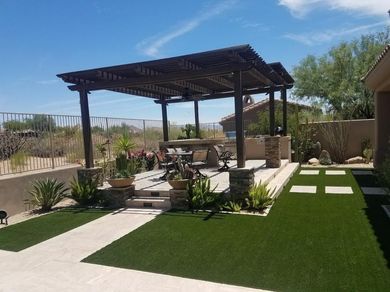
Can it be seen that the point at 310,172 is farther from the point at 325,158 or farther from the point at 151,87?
the point at 151,87

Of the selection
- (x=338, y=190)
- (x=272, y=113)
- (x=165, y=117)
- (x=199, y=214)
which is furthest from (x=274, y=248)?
(x=165, y=117)

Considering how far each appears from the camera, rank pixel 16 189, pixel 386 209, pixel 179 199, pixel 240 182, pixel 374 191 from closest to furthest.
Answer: pixel 386 209, pixel 240 182, pixel 179 199, pixel 16 189, pixel 374 191

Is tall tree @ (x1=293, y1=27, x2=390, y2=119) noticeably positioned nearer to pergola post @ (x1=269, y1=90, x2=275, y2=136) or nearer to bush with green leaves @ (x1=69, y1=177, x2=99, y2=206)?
pergola post @ (x1=269, y1=90, x2=275, y2=136)

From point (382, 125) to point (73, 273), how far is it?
11410mm

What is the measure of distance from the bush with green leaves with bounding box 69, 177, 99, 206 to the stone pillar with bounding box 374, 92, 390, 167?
968cm

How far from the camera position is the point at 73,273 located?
14.2 feet

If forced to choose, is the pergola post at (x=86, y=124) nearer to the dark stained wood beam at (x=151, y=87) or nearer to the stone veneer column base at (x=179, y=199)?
the dark stained wood beam at (x=151, y=87)

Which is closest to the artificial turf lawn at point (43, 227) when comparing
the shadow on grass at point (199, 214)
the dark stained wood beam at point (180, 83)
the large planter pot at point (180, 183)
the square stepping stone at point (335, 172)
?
the shadow on grass at point (199, 214)

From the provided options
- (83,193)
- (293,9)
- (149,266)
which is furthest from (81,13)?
(149,266)

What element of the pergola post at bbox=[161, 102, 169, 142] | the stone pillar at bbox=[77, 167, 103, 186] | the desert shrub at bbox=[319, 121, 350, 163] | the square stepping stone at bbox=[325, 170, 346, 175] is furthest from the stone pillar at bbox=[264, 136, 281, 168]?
the stone pillar at bbox=[77, 167, 103, 186]

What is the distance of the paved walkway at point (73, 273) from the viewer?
3873 millimetres

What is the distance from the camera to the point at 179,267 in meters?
4.31

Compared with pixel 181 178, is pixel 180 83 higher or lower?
higher

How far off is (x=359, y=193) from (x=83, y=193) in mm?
7133
